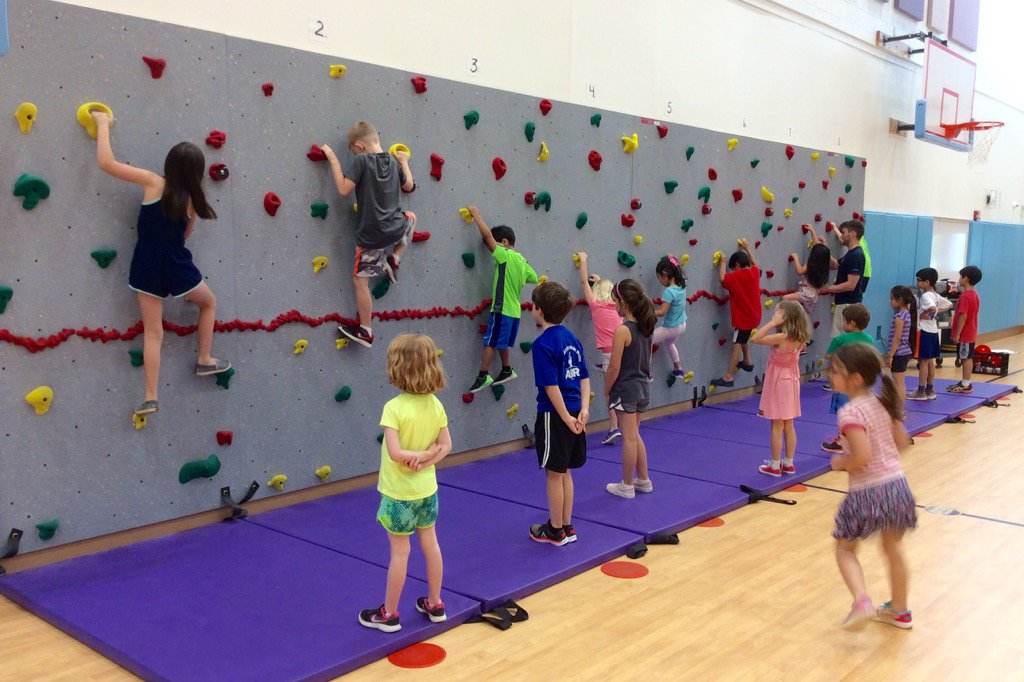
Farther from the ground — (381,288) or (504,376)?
(381,288)

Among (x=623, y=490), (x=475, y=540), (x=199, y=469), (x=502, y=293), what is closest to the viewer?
(x=475, y=540)

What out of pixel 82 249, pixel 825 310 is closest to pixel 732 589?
pixel 82 249

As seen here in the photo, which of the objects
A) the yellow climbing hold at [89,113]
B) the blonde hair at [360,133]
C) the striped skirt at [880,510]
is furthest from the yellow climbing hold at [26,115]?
the striped skirt at [880,510]

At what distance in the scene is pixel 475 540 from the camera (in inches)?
164

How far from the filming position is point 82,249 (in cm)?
384

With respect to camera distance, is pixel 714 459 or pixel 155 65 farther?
pixel 714 459

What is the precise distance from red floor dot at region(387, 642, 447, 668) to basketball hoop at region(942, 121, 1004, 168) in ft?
34.3

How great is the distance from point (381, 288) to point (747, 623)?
9.05 ft

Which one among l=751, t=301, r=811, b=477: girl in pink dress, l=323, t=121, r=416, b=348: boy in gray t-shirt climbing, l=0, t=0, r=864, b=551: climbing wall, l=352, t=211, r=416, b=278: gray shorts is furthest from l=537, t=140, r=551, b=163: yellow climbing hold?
l=751, t=301, r=811, b=477: girl in pink dress

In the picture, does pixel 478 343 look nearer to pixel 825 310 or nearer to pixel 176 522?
pixel 176 522

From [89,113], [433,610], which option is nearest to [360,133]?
[89,113]

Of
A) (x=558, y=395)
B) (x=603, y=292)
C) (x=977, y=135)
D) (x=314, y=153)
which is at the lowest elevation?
(x=558, y=395)

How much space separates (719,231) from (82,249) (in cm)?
554

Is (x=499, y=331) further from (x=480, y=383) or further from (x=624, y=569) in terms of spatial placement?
(x=624, y=569)
